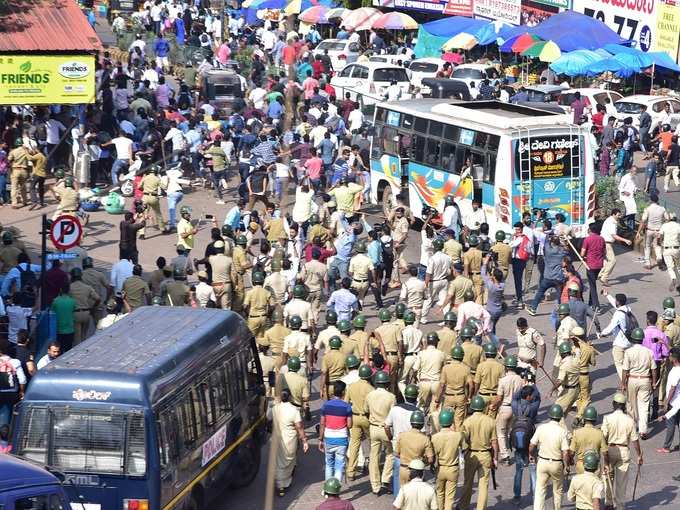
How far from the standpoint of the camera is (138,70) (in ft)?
128

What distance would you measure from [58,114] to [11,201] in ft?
10.5

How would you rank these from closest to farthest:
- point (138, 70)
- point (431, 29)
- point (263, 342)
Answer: point (263, 342), point (138, 70), point (431, 29)

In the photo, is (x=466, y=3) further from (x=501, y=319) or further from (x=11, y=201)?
(x=501, y=319)

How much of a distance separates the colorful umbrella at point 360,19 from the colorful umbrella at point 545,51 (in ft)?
24.6

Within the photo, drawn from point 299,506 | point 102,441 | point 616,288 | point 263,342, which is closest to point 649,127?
point 616,288

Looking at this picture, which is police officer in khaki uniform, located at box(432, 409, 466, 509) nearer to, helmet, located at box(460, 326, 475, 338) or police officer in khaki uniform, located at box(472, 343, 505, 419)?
police officer in khaki uniform, located at box(472, 343, 505, 419)

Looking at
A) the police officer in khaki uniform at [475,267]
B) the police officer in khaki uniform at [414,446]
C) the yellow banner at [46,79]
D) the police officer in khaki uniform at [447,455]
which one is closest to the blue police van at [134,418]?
the police officer in khaki uniform at [414,446]

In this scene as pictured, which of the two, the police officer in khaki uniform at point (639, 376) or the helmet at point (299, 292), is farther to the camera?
the helmet at point (299, 292)

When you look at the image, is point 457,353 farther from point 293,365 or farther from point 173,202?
point 173,202

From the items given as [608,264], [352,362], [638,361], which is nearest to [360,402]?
[352,362]

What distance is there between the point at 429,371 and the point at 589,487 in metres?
3.48

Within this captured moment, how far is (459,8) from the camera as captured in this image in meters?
51.0

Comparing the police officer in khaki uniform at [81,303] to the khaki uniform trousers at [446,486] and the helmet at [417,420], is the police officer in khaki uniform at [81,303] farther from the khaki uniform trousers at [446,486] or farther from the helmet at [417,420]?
the khaki uniform trousers at [446,486]

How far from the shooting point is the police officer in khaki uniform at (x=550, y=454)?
47.8ft
